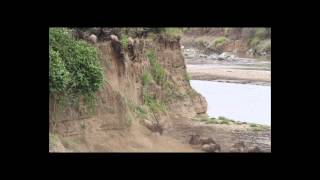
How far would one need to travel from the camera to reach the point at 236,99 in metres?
12.3

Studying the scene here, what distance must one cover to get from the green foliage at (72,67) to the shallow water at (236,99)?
194cm

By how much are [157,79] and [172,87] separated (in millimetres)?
440

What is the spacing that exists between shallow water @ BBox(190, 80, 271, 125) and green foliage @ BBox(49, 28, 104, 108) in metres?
1.94

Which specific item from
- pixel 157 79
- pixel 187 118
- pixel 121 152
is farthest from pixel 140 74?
pixel 121 152

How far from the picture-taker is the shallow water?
11828mm

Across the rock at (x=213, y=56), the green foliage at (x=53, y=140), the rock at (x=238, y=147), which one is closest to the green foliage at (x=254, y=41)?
the rock at (x=213, y=56)

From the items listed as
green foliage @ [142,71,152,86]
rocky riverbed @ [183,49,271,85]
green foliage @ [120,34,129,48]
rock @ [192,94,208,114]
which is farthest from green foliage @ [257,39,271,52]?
green foliage @ [120,34,129,48]

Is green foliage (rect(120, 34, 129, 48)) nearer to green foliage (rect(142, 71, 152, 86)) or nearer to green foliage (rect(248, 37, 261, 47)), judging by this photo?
green foliage (rect(142, 71, 152, 86))

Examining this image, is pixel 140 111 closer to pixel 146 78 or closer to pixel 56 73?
pixel 146 78

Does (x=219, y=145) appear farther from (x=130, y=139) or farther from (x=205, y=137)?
(x=130, y=139)

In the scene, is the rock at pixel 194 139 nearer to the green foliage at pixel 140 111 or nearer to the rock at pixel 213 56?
the green foliage at pixel 140 111

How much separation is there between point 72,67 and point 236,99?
2894mm

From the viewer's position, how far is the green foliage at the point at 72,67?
37.0 feet

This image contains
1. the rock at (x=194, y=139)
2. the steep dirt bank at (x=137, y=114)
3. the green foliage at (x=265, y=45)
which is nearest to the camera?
the steep dirt bank at (x=137, y=114)
